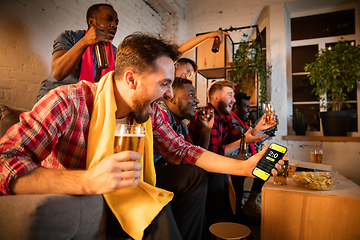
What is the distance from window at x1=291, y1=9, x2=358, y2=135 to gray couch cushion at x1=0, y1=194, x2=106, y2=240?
4.16 m

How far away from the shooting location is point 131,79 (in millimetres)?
1073

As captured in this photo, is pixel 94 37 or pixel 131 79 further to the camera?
pixel 94 37

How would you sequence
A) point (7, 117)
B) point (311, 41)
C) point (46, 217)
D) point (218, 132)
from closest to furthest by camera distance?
point (46, 217), point (7, 117), point (218, 132), point (311, 41)

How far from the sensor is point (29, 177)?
680mm

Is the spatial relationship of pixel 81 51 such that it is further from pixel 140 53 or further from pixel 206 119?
pixel 206 119

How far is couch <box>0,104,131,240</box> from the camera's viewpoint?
56 cm

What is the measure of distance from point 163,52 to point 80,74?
3.00 ft

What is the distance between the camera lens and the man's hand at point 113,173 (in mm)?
660

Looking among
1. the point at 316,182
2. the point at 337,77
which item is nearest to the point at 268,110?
the point at 316,182

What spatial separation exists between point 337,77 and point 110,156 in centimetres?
400

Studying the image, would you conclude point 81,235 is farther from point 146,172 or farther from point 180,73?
point 180,73

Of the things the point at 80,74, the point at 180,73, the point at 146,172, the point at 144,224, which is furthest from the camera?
the point at 180,73

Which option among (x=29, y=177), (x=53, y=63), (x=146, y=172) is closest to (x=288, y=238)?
(x=146, y=172)

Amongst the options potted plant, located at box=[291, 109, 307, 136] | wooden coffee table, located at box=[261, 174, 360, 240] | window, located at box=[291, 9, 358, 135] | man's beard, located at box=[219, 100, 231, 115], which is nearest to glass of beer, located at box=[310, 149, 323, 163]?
wooden coffee table, located at box=[261, 174, 360, 240]
